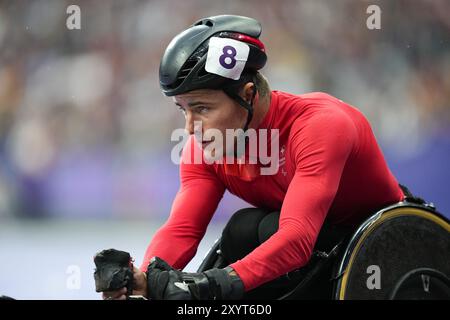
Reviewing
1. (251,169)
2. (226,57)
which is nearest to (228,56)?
(226,57)

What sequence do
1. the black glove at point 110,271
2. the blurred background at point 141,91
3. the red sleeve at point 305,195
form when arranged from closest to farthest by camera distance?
the black glove at point 110,271 < the red sleeve at point 305,195 < the blurred background at point 141,91

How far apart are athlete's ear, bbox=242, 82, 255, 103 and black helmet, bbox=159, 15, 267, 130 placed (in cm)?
2

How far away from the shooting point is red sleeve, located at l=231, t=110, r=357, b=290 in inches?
106

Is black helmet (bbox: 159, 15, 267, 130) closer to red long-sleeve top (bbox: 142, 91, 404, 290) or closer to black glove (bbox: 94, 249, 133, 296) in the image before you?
red long-sleeve top (bbox: 142, 91, 404, 290)

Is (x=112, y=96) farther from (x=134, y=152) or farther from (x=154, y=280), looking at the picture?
(x=154, y=280)

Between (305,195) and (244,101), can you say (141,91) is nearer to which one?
(244,101)

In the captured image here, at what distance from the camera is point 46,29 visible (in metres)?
6.74

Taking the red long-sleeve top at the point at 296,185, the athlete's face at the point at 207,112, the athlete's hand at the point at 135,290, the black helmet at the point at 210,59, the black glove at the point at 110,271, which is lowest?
the athlete's hand at the point at 135,290

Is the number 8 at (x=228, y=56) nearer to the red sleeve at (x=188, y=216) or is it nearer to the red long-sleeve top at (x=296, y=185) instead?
the red long-sleeve top at (x=296, y=185)

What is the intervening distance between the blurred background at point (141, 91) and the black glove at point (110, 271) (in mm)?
3504

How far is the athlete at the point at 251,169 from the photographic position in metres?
2.71

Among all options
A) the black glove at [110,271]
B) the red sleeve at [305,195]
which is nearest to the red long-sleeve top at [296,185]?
the red sleeve at [305,195]

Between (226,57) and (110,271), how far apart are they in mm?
848
